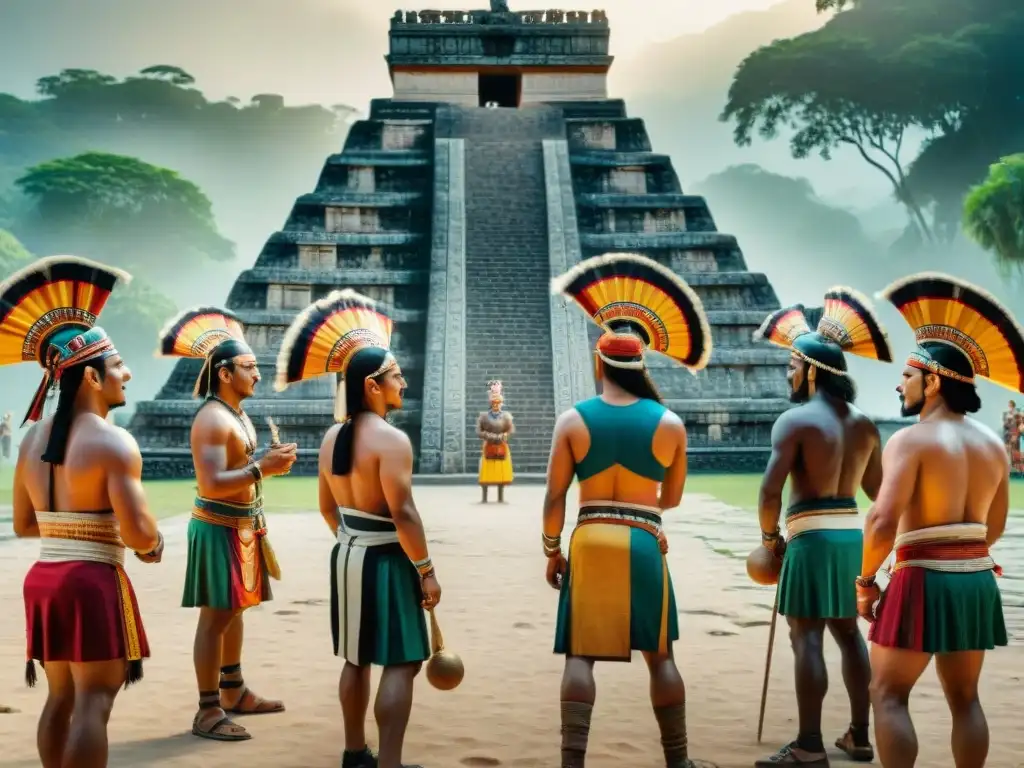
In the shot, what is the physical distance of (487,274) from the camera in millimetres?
20516

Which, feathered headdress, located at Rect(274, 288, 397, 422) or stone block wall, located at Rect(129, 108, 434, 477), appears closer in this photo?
feathered headdress, located at Rect(274, 288, 397, 422)

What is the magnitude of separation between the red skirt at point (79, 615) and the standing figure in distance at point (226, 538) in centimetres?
95

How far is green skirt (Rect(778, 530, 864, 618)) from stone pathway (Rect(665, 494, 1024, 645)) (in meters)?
2.44

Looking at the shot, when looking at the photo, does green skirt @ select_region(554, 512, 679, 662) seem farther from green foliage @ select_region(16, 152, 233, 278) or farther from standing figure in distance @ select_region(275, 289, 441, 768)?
green foliage @ select_region(16, 152, 233, 278)

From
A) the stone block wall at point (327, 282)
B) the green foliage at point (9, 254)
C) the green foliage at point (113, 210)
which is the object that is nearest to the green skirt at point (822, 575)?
the stone block wall at point (327, 282)

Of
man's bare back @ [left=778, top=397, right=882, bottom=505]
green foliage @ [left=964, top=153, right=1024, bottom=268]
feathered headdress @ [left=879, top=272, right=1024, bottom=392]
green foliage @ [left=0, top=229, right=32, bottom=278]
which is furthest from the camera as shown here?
green foliage @ [left=0, top=229, right=32, bottom=278]

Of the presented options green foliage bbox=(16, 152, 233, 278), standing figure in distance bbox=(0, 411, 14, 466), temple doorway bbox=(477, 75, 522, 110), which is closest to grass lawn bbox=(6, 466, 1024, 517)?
standing figure in distance bbox=(0, 411, 14, 466)

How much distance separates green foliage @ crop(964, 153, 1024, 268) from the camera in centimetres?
2905

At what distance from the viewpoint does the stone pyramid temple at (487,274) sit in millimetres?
18031

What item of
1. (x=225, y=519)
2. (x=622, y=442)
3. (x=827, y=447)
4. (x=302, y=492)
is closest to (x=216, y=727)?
(x=225, y=519)

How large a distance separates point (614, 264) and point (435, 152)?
19.6 meters

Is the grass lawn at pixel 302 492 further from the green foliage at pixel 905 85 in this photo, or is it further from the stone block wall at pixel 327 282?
the green foliage at pixel 905 85

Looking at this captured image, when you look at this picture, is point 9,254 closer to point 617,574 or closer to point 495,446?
point 495,446

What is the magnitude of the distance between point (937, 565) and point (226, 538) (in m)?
2.58
